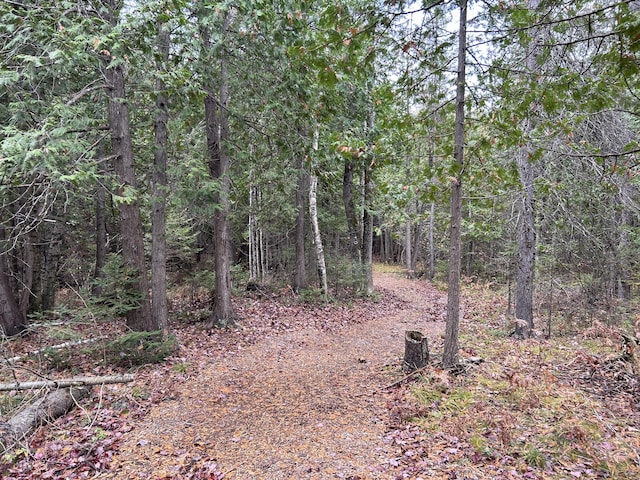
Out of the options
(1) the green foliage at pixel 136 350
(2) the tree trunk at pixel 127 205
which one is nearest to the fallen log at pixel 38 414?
(1) the green foliage at pixel 136 350

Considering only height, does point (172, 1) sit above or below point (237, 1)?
below

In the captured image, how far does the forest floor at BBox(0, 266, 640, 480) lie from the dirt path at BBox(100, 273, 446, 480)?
0.02 m

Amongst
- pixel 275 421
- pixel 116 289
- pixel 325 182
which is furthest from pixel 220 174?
pixel 275 421

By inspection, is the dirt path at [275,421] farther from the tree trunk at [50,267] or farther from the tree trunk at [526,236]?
the tree trunk at [50,267]

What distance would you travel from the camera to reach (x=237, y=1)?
621 cm

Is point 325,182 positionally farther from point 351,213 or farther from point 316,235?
point 351,213

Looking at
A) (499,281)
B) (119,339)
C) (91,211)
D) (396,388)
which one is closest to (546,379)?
(396,388)

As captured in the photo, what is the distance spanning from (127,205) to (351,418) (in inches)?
227

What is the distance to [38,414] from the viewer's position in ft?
15.5

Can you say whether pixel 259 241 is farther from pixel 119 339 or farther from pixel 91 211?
pixel 119 339

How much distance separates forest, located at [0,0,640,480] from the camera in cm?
414

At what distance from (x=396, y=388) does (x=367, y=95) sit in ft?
32.2

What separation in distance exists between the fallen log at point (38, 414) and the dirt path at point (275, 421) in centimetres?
120

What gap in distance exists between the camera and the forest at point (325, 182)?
414cm
